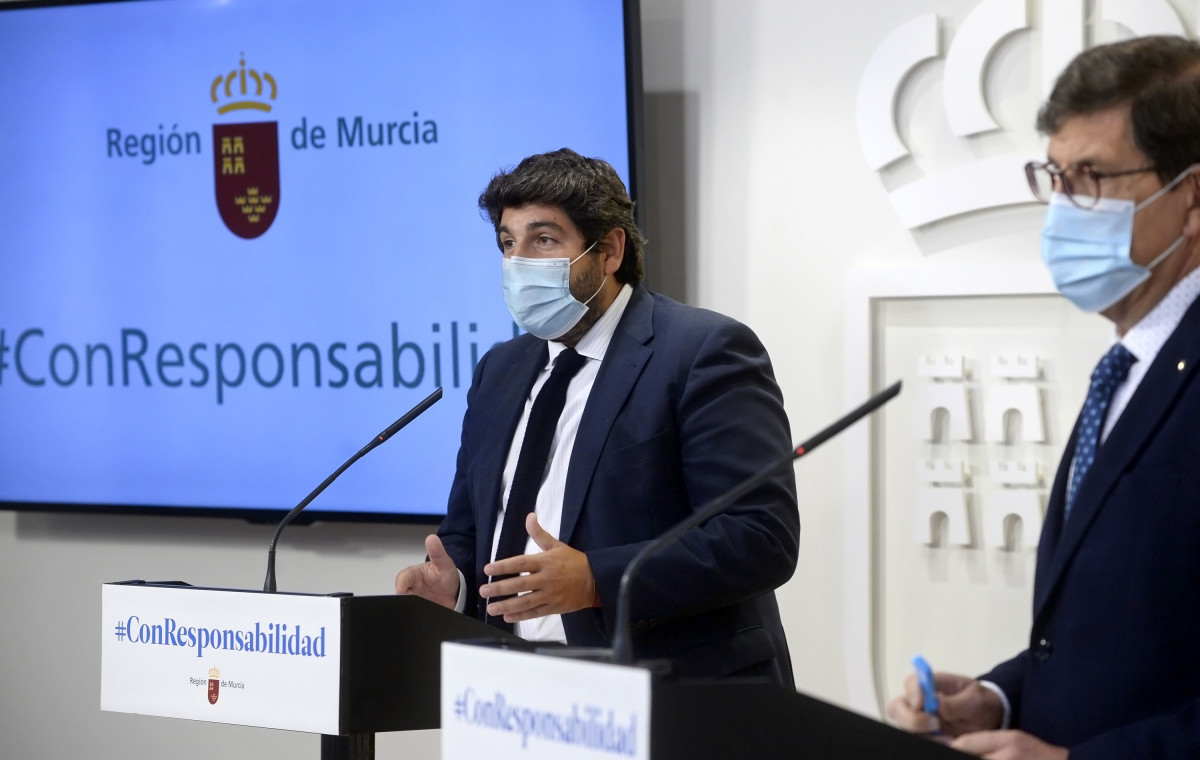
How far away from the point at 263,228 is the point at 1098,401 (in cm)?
265

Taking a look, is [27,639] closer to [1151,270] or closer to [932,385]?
[932,385]

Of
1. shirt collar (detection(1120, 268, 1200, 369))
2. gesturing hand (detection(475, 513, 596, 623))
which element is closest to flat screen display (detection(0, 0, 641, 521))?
gesturing hand (detection(475, 513, 596, 623))

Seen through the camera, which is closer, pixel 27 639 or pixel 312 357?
pixel 312 357

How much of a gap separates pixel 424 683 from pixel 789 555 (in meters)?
0.66

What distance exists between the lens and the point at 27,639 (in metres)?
4.10

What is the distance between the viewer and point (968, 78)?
2.95 meters

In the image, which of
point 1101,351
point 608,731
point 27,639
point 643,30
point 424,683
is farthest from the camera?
point 27,639

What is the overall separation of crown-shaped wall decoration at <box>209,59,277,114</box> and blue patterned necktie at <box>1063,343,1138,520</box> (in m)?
2.68

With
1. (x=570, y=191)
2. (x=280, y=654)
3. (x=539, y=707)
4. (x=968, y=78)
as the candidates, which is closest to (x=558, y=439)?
(x=570, y=191)

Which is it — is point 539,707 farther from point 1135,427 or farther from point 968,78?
point 968,78

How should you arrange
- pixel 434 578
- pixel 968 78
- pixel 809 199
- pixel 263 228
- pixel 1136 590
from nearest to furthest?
pixel 1136 590
pixel 434 578
pixel 968 78
pixel 809 199
pixel 263 228

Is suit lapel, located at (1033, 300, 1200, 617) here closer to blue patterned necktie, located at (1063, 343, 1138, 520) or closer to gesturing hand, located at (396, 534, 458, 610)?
blue patterned necktie, located at (1063, 343, 1138, 520)

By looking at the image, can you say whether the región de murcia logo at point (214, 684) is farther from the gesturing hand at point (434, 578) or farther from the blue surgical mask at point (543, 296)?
the blue surgical mask at point (543, 296)

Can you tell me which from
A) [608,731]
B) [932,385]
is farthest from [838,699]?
[608,731]
